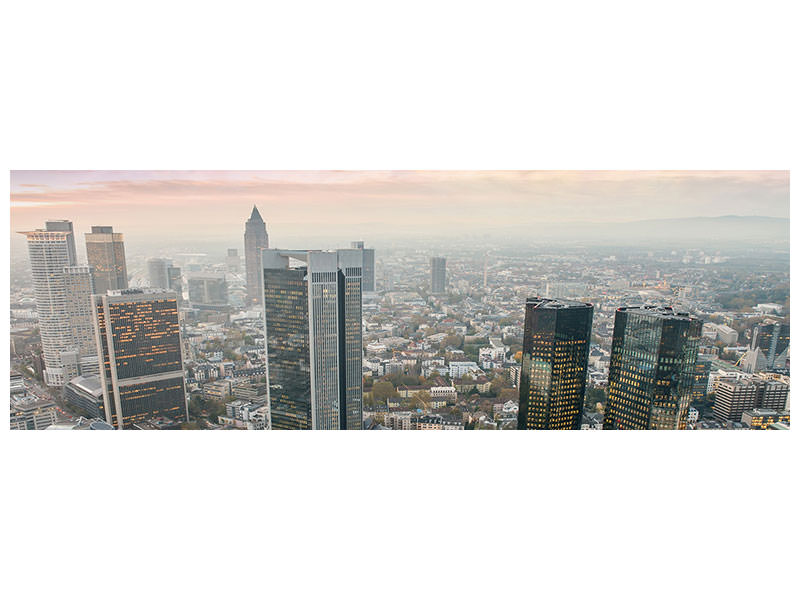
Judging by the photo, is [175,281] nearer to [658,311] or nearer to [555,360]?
[555,360]

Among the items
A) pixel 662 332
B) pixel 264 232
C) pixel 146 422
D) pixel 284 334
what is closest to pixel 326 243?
pixel 264 232

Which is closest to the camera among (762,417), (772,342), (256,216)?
(762,417)

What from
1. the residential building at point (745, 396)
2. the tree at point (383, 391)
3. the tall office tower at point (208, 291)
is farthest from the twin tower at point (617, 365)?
the tall office tower at point (208, 291)

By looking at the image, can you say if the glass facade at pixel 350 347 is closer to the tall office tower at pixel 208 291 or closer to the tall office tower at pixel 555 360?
the tall office tower at pixel 208 291

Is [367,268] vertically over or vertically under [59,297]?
over

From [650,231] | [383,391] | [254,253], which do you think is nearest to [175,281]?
[254,253]

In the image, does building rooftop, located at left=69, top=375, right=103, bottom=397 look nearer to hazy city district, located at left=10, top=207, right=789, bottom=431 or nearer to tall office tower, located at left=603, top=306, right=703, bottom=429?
hazy city district, located at left=10, top=207, right=789, bottom=431

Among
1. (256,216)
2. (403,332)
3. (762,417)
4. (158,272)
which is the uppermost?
(256,216)
